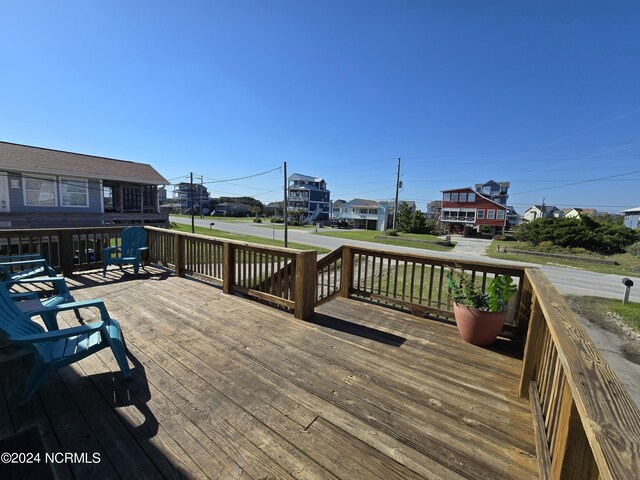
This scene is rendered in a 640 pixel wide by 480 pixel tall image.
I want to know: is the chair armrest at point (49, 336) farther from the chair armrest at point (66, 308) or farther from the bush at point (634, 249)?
the bush at point (634, 249)

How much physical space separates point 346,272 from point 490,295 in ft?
7.15

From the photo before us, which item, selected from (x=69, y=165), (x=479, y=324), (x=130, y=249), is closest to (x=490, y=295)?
(x=479, y=324)

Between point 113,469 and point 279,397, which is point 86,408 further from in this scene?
point 279,397

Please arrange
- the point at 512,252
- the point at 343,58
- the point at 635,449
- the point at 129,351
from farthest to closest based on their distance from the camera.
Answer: the point at 512,252 < the point at 343,58 < the point at 129,351 < the point at 635,449

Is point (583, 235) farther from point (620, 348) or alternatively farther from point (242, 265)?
point (242, 265)

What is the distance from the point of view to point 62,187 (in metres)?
12.9

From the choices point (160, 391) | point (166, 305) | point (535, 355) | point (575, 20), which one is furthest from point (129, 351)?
point (575, 20)

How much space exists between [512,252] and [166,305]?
2147cm

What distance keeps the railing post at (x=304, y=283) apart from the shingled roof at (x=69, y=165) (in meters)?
14.5

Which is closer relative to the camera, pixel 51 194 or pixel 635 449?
pixel 635 449

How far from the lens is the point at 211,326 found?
3.41 meters

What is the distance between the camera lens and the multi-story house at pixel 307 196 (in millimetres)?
57062

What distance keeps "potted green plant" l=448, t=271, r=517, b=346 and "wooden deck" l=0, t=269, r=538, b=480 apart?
0.65 feet

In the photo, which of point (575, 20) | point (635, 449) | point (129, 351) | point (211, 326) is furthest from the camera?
point (575, 20)
